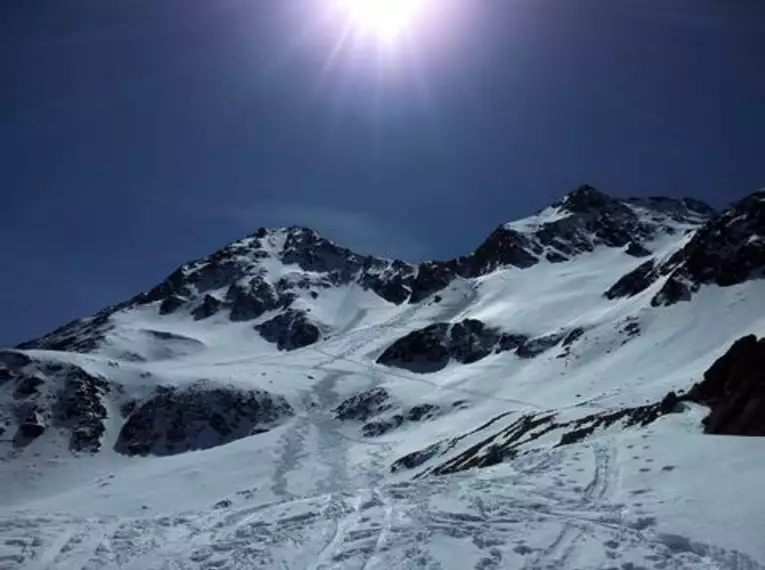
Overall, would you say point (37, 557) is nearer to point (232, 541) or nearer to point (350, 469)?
point (232, 541)

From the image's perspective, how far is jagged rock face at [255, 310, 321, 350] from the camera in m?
158

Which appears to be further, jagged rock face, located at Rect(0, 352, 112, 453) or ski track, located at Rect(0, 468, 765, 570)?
jagged rock face, located at Rect(0, 352, 112, 453)

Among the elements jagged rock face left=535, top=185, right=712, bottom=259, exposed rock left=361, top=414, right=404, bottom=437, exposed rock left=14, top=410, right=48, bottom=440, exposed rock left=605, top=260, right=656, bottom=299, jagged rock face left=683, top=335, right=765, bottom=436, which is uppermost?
jagged rock face left=535, top=185, right=712, bottom=259

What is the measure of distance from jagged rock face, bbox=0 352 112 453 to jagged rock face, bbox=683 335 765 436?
237 feet

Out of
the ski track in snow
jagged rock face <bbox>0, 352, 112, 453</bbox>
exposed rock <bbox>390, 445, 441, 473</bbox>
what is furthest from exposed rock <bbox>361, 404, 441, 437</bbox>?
the ski track in snow

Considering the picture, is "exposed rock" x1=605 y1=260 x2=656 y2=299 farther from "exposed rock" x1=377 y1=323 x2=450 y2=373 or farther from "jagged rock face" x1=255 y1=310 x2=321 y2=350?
"jagged rock face" x1=255 y1=310 x2=321 y2=350

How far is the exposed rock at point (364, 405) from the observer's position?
8850 centimetres

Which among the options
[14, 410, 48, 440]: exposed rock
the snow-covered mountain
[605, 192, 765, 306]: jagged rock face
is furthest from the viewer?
[605, 192, 765, 306]: jagged rock face

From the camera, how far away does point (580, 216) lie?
191 meters

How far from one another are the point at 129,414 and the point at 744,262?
80586mm

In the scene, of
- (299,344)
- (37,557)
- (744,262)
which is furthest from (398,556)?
(299,344)

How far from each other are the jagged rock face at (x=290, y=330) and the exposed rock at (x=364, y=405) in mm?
63380

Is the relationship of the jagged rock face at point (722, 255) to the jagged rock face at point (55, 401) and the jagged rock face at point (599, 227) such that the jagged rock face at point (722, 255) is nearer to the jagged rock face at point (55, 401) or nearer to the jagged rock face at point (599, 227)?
A: the jagged rock face at point (599, 227)

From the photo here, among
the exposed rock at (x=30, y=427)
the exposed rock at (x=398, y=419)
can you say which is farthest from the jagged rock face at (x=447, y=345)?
the exposed rock at (x=30, y=427)
